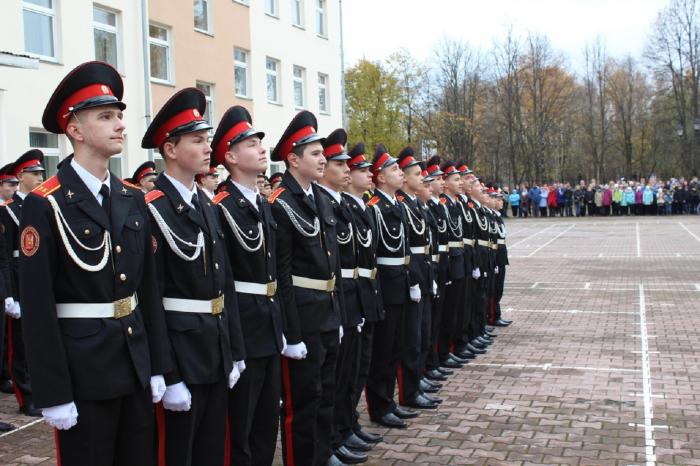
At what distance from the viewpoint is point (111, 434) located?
323 centimetres

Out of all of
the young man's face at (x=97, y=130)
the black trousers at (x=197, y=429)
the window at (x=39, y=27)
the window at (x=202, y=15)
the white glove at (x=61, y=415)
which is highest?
the window at (x=202, y=15)

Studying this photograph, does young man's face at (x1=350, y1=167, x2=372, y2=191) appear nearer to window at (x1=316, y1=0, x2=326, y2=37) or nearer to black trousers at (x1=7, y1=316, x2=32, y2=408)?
black trousers at (x1=7, y1=316, x2=32, y2=408)

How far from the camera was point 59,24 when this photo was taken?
16.0m

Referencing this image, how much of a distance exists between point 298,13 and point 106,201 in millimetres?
25657

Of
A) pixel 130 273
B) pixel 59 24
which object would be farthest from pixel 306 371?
pixel 59 24

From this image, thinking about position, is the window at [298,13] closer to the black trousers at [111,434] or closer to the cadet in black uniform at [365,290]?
the cadet in black uniform at [365,290]

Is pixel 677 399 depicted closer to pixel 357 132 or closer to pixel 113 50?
pixel 113 50

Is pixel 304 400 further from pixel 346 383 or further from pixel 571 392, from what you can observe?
pixel 571 392

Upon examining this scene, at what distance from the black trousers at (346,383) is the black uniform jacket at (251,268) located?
115 cm

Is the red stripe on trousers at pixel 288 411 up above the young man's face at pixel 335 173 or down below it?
below

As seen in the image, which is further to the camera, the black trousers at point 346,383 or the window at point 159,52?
the window at point 159,52

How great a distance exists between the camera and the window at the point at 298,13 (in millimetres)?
27497

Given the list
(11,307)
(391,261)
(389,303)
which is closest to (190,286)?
(389,303)

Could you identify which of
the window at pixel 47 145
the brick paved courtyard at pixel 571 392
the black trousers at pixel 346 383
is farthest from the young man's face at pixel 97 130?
the window at pixel 47 145
